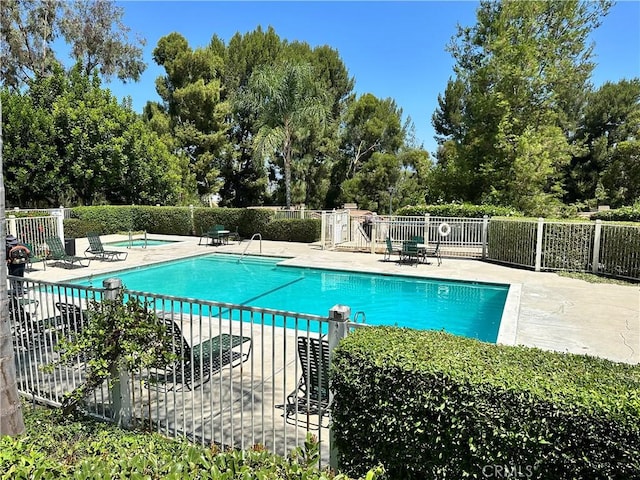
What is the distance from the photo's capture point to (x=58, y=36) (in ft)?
82.1

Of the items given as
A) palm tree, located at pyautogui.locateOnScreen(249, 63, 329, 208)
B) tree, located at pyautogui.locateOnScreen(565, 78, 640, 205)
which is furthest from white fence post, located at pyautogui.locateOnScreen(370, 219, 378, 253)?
tree, located at pyautogui.locateOnScreen(565, 78, 640, 205)

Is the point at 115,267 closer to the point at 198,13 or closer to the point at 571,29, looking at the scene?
the point at 198,13

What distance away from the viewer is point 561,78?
61.5 ft

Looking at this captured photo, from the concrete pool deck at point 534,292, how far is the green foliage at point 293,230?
907mm

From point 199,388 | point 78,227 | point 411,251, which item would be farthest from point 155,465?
point 78,227

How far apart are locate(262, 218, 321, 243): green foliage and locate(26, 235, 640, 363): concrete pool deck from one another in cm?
91

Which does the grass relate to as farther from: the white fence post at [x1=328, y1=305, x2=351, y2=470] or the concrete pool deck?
the white fence post at [x1=328, y1=305, x2=351, y2=470]

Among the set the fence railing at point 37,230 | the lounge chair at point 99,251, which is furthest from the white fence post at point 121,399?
the fence railing at point 37,230

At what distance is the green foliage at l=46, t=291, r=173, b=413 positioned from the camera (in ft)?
11.1

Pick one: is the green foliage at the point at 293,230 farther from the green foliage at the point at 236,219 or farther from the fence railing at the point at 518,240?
the fence railing at the point at 518,240

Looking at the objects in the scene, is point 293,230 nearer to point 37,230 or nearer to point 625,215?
point 37,230

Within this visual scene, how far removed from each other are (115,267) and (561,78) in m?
19.8

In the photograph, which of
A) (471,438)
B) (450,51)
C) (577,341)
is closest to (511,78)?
(450,51)

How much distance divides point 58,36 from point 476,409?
31070 mm
